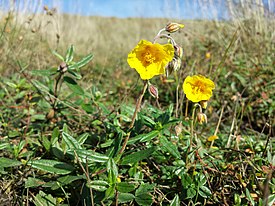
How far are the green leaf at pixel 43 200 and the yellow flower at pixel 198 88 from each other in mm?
721

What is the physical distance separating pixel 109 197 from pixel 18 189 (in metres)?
0.50

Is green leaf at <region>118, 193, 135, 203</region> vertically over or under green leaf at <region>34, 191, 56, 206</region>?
over

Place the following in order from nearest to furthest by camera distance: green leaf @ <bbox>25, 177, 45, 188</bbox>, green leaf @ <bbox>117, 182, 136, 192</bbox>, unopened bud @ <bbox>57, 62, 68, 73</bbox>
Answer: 1. green leaf @ <bbox>117, 182, 136, 192</bbox>
2. green leaf @ <bbox>25, 177, 45, 188</bbox>
3. unopened bud @ <bbox>57, 62, 68, 73</bbox>

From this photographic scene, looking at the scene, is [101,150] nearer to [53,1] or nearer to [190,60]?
[190,60]

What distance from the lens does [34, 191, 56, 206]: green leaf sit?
3.88 ft

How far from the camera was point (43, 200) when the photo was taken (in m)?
1.20

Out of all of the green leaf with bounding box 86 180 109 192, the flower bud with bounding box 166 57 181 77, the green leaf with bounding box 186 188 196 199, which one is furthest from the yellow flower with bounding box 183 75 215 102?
the green leaf with bounding box 86 180 109 192

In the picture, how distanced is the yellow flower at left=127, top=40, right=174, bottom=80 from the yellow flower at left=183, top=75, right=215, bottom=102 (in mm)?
199

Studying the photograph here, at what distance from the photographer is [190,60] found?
11.0ft

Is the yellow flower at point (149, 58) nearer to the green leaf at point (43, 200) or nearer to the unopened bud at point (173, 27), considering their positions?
the unopened bud at point (173, 27)

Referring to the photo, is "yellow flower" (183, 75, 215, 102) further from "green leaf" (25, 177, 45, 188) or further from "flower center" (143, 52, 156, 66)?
"green leaf" (25, 177, 45, 188)

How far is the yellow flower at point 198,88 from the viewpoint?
1287 mm

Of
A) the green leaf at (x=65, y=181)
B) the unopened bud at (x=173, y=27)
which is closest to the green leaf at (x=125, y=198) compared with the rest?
the green leaf at (x=65, y=181)

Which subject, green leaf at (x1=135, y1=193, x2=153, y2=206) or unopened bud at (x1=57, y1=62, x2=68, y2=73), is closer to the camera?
green leaf at (x1=135, y1=193, x2=153, y2=206)
